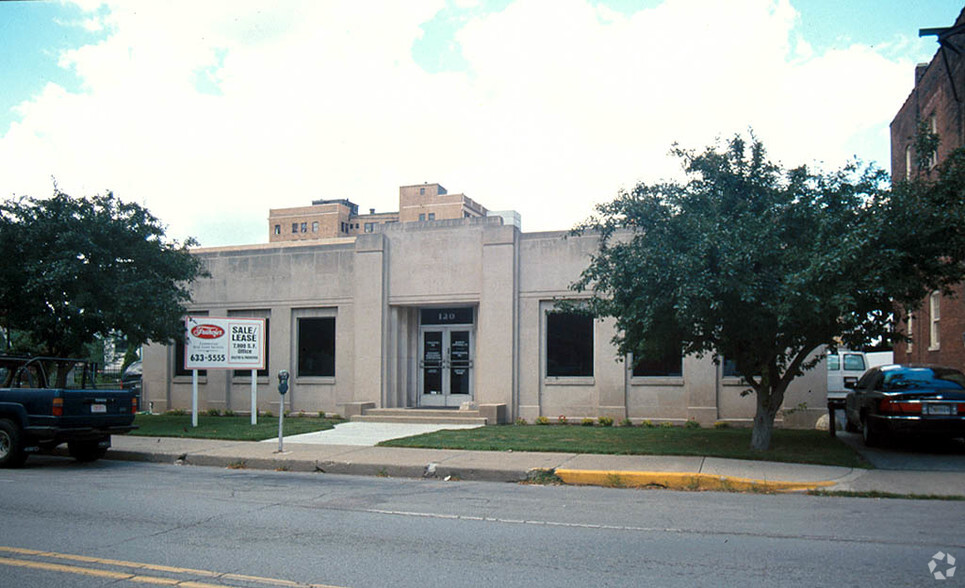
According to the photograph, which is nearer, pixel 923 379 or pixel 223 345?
pixel 923 379

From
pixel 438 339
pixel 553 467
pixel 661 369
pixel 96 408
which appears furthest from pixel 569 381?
pixel 96 408

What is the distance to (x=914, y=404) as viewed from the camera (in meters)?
13.2

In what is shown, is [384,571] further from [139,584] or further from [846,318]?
[846,318]

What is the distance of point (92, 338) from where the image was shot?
18812 millimetres

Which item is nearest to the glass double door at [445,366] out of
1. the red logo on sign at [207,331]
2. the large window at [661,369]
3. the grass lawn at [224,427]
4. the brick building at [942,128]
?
the grass lawn at [224,427]

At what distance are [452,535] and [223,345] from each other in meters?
13.7

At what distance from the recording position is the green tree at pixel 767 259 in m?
11.3

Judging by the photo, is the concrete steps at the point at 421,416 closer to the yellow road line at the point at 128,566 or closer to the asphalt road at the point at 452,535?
the asphalt road at the point at 452,535

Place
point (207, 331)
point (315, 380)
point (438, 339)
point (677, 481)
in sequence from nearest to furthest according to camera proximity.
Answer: point (677, 481) → point (207, 331) → point (438, 339) → point (315, 380)

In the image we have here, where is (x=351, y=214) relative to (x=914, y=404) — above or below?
above

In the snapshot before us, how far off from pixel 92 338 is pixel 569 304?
39.5 feet

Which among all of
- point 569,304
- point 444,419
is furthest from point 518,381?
point 569,304

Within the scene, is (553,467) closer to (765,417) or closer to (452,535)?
(765,417)

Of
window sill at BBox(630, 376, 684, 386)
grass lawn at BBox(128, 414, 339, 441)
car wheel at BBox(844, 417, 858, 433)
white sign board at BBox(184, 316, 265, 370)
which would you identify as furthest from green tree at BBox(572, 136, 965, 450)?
white sign board at BBox(184, 316, 265, 370)
